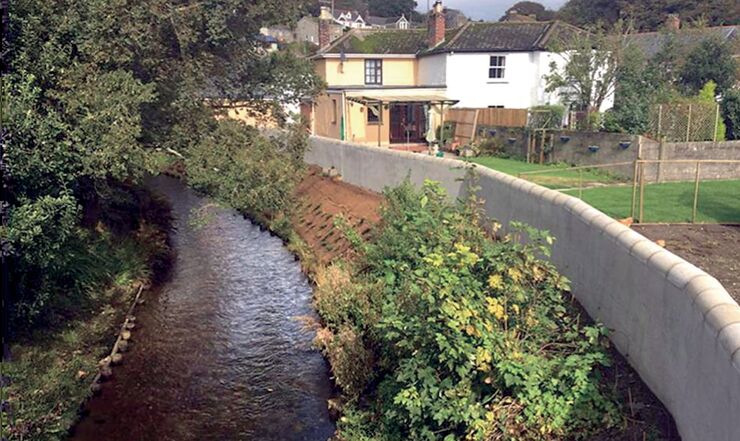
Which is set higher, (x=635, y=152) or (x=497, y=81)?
(x=497, y=81)

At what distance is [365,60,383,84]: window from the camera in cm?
4184

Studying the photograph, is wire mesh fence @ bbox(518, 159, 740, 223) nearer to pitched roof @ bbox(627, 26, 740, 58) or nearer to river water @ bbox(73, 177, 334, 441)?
river water @ bbox(73, 177, 334, 441)

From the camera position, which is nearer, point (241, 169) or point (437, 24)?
point (241, 169)

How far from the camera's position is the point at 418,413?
8609mm

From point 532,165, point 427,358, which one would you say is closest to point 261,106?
point 532,165

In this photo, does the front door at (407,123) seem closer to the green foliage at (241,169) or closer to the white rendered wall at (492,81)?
the white rendered wall at (492,81)

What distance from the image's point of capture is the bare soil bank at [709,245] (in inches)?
419

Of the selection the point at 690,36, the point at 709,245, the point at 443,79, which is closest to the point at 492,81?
the point at 443,79

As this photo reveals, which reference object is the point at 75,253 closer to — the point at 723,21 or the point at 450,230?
the point at 450,230

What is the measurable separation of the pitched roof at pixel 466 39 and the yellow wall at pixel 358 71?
29.1 inches

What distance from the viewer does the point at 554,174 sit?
949 inches

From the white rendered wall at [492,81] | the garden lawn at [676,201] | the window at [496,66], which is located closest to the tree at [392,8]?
the window at [496,66]

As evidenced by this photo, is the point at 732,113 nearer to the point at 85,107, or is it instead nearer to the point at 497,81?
the point at 497,81

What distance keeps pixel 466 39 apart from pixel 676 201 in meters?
24.9
